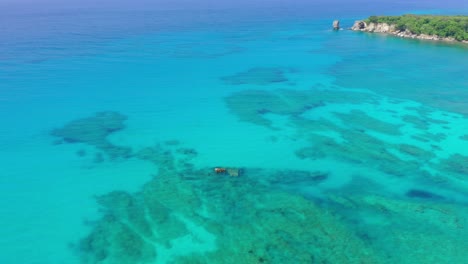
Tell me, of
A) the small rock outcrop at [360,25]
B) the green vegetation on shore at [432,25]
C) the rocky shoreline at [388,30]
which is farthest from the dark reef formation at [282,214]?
the small rock outcrop at [360,25]

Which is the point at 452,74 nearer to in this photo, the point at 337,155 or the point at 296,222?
A: the point at 337,155

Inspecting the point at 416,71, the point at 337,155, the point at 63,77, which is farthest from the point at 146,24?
the point at 337,155

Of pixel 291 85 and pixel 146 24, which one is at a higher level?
pixel 146 24

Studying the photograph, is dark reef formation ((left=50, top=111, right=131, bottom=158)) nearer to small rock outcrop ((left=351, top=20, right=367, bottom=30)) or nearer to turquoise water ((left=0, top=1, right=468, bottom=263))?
turquoise water ((left=0, top=1, right=468, bottom=263))

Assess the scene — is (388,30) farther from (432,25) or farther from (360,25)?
(432,25)

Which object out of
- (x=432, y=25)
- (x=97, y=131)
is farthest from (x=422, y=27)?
(x=97, y=131)

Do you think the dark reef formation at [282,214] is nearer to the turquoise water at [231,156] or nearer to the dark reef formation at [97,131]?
the turquoise water at [231,156]

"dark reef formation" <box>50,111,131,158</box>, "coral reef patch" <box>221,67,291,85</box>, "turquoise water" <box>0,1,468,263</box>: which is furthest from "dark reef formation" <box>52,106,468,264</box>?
"coral reef patch" <box>221,67,291,85</box>

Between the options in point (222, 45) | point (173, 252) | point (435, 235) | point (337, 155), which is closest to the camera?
point (173, 252)
